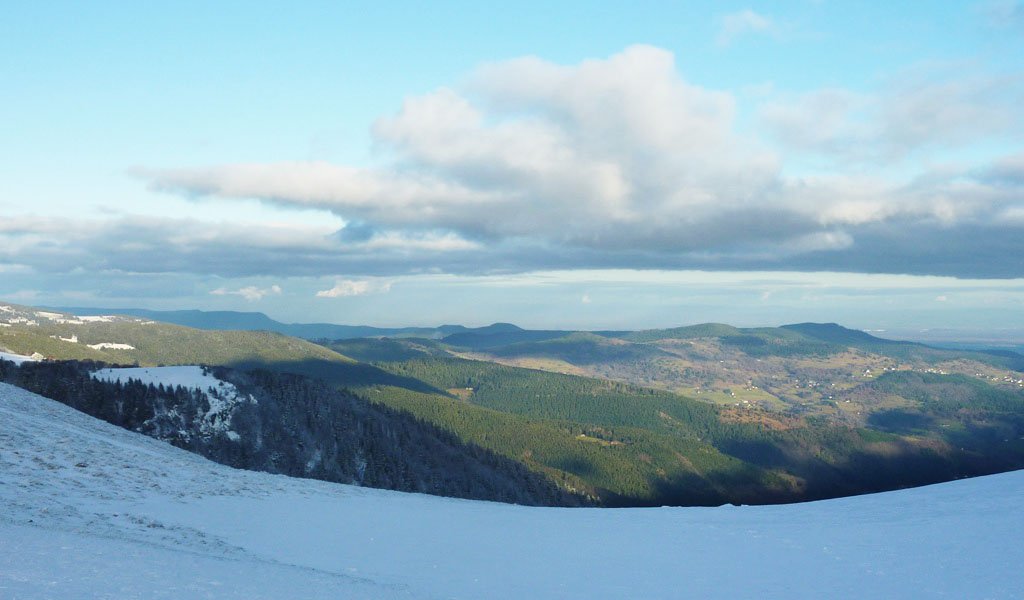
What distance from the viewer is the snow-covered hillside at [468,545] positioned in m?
13.0

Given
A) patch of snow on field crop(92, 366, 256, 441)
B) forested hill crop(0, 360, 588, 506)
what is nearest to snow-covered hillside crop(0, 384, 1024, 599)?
forested hill crop(0, 360, 588, 506)

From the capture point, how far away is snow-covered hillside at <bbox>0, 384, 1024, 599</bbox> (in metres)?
13.0

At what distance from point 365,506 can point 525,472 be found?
426 ft

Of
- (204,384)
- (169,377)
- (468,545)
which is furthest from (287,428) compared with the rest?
(468,545)

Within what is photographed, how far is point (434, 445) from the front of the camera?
131625 mm

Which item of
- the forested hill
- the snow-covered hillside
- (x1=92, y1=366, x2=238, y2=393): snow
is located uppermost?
the snow-covered hillside

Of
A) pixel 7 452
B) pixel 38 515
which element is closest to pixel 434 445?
pixel 7 452

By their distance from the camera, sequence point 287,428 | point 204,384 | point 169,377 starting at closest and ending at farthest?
1. point 287,428
2. point 204,384
3. point 169,377

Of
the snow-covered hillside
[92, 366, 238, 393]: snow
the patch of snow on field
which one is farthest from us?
[92, 366, 238, 393]: snow

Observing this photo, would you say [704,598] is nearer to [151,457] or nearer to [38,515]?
[38,515]

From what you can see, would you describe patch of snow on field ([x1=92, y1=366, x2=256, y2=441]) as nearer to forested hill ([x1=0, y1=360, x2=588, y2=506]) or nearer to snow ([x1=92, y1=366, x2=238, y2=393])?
snow ([x1=92, y1=366, x2=238, y2=393])

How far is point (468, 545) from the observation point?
741 inches

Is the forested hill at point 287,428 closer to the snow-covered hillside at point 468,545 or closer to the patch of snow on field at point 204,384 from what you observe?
the patch of snow on field at point 204,384

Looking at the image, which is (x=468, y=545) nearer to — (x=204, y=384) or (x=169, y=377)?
(x=204, y=384)
